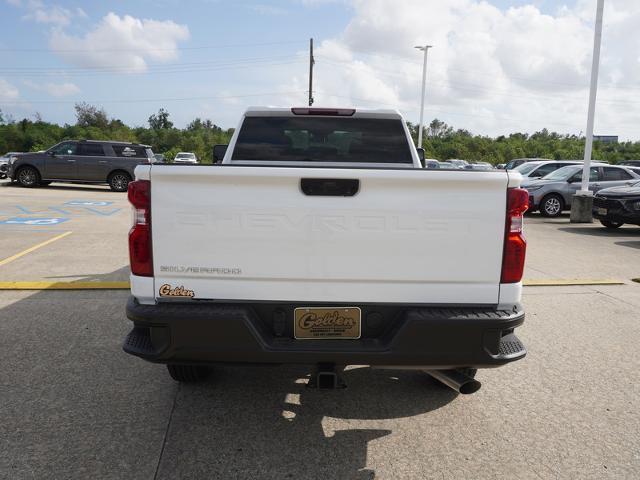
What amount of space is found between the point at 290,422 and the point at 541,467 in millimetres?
1447

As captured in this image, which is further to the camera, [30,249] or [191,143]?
[191,143]

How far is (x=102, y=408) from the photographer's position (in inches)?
137

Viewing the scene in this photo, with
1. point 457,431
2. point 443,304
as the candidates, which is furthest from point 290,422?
point 443,304

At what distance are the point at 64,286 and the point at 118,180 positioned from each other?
15986 millimetres

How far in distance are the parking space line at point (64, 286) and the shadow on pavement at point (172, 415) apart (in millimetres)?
1624

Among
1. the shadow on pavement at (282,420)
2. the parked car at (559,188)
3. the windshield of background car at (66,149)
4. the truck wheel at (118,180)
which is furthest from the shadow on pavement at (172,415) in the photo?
the windshield of background car at (66,149)

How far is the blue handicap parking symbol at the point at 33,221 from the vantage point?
38.7 feet

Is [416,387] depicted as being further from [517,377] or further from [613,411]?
[613,411]

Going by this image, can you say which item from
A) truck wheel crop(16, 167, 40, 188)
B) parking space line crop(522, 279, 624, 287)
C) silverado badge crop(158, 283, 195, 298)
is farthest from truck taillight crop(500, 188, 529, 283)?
truck wheel crop(16, 167, 40, 188)

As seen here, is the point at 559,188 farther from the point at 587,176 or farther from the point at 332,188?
the point at 332,188

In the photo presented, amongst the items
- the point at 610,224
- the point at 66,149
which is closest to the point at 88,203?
the point at 66,149

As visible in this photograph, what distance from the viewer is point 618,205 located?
42.4 ft

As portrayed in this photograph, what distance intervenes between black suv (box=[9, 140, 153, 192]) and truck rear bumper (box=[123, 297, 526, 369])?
19.6 meters

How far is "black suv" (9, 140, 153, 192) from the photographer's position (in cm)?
2112
